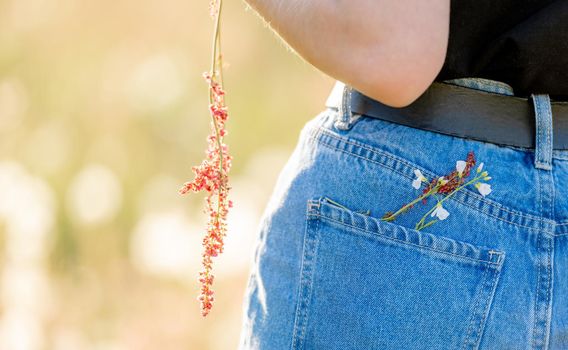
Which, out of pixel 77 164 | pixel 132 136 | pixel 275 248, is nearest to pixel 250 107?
pixel 132 136

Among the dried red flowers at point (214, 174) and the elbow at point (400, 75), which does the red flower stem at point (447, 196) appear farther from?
the dried red flowers at point (214, 174)

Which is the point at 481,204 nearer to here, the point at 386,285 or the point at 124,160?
the point at 386,285

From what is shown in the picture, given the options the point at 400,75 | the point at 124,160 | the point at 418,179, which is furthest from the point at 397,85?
the point at 124,160

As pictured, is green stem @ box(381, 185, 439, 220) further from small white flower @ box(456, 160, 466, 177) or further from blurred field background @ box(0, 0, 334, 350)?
blurred field background @ box(0, 0, 334, 350)

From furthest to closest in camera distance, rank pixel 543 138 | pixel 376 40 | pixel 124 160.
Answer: pixel 124 160 < pixel 543 138 < pixel 376 40

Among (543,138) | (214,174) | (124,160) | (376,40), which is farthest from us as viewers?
(124,160)

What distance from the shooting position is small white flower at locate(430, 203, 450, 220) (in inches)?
46.0

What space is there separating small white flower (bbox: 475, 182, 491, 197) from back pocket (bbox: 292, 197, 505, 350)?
0.08 metres

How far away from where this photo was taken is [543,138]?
3.88 feet

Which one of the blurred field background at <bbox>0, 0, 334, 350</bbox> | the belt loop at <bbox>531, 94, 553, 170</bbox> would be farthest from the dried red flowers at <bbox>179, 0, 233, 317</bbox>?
the blurred field background at <bbox>0, 0, 334, 350</bbox>

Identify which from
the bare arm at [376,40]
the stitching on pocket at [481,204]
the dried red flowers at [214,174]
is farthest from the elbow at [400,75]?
the dried red flowers at [214,174]

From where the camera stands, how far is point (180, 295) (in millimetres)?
3154

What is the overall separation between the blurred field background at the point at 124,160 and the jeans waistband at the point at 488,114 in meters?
1.89

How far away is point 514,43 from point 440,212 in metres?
0.25
